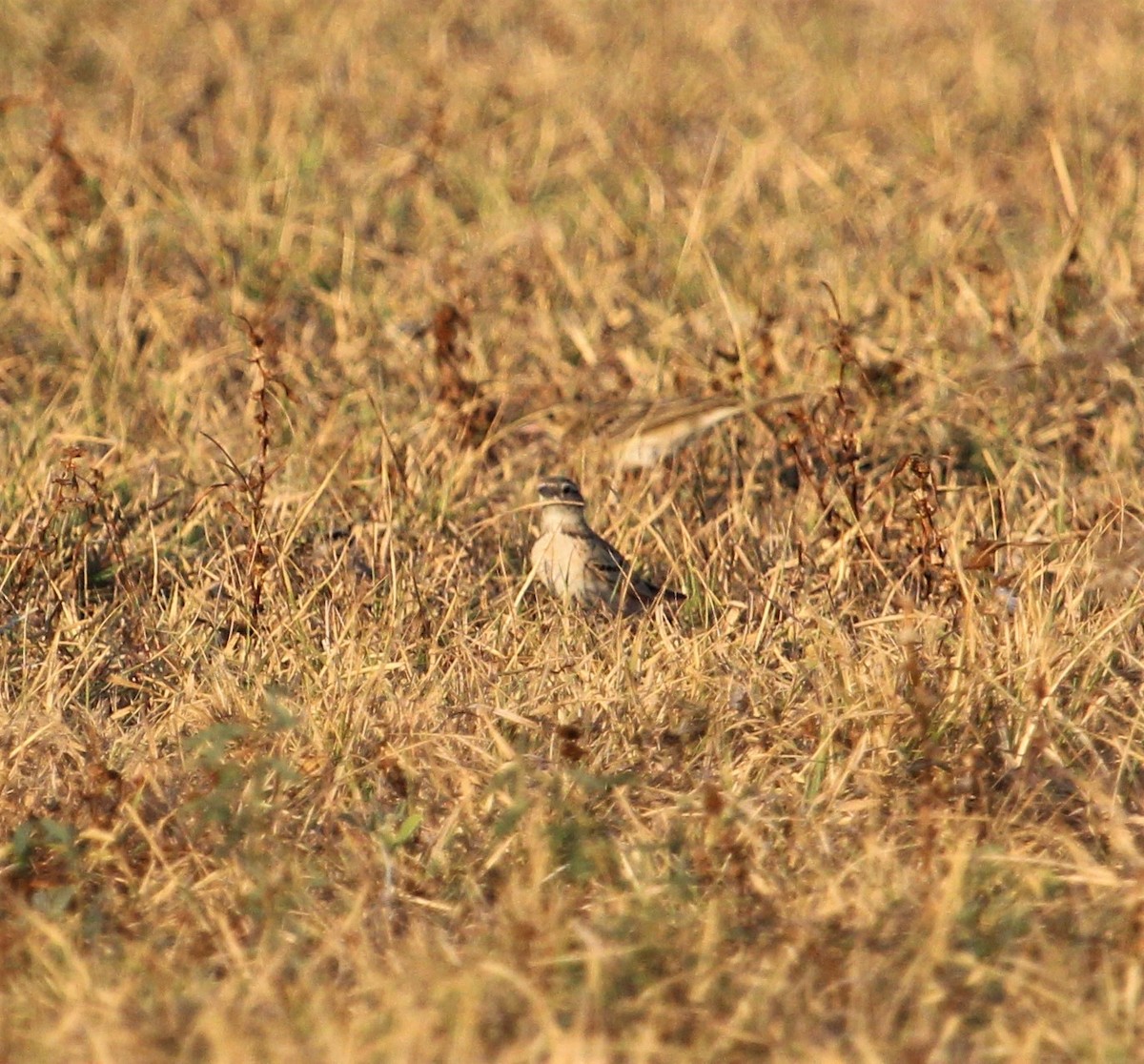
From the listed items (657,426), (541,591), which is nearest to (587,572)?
(541,591)

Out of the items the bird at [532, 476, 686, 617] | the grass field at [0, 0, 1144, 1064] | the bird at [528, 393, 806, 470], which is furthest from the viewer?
the bird at [528, 393, 806, 470]

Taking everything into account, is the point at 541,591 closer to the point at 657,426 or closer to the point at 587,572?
the point at 587,572

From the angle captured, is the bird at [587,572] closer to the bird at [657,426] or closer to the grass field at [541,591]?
the grass field at [541,591]

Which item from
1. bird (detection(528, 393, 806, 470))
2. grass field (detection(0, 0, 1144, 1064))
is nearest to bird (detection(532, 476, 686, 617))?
grass field (detection(0, 0, 1144, 1064))

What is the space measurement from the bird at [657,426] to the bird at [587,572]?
2.59 feet

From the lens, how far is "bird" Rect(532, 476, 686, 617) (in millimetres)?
5512

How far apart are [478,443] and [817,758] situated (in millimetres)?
2673

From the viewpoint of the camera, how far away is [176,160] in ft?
30.7

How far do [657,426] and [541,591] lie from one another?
1.12 metres

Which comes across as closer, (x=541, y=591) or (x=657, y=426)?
(x=541, y=591)

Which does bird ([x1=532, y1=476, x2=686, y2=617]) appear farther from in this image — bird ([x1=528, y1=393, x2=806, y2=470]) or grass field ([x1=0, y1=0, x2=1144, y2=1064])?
bird ([x1=528, y1=393, x2=806, y2=470])

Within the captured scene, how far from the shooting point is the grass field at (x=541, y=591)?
3.62 metres

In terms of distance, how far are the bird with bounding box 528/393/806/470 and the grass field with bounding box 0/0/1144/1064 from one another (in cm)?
6

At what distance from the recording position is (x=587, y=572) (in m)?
5.58
